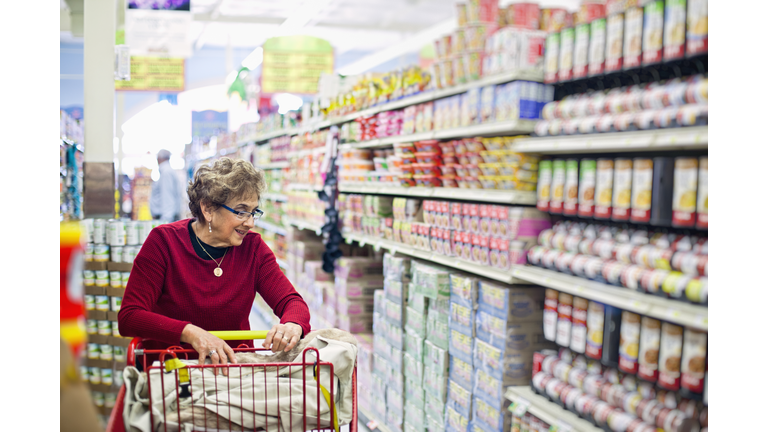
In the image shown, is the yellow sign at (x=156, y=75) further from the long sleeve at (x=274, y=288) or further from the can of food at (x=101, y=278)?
the long sleeve at (x=274, y=288)

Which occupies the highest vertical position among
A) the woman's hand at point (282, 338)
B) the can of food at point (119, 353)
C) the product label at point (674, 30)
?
the product label at point (674, 30)

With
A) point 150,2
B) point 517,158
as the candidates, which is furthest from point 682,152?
point 150,2

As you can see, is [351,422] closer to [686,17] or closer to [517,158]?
[517,158]

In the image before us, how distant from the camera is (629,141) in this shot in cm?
222

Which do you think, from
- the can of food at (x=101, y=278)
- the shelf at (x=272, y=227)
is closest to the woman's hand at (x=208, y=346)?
the can of food at (x=101, y=278)

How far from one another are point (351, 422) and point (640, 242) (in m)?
1.28

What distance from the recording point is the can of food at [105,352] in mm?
4048

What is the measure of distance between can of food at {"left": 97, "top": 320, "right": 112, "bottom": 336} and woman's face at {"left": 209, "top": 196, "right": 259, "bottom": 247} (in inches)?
87.0

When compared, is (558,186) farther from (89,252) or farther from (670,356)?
(89,252)

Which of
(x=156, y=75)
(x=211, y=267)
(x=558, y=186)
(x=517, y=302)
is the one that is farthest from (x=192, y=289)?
(x=156, y=75)

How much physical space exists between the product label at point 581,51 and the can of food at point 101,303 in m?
3.44

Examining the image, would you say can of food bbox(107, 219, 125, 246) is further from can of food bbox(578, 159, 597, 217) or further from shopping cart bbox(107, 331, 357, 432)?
can of food bbox(578, 159, 597, 217)

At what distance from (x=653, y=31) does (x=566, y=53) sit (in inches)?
20.5

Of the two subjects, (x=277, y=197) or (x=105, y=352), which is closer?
(x=105, y=352)
